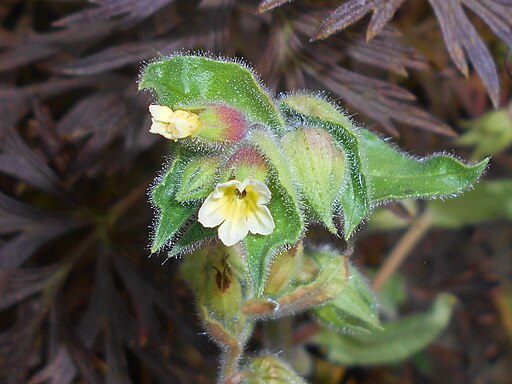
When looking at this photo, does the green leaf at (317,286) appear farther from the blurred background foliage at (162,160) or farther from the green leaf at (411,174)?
the blurred background foliage at (162,160)

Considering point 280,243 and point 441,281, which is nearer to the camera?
point 280,243

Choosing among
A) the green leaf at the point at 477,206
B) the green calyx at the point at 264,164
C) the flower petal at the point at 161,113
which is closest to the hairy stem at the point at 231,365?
the green calyx at the point at 264,164

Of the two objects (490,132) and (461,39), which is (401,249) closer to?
(490,132)

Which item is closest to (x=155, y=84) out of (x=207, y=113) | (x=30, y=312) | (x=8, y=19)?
(x=207, y=113)

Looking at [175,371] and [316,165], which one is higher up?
[316,165]

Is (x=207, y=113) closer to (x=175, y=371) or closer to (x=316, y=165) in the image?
(x=316, y=165)

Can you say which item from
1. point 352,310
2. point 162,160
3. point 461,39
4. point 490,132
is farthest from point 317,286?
point 490,132
